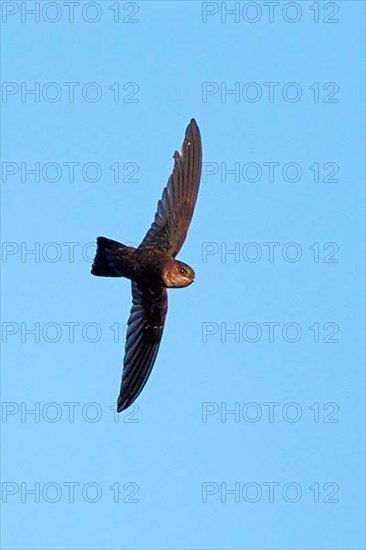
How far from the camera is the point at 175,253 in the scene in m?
12.2

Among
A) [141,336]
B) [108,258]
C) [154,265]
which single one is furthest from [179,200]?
[141,336]

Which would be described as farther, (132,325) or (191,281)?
(132,325)

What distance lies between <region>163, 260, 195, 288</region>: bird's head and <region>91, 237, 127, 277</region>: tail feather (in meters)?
0.42

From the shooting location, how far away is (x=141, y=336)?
12.7m

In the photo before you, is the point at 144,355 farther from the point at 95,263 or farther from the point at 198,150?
the point at 198,150

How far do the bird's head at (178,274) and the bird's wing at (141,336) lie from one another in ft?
1.08

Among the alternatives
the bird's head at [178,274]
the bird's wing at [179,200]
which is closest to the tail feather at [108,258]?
the bird's wing at [179,200]

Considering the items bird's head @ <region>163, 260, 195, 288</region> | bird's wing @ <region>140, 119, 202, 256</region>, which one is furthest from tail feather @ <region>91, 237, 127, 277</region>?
bird's head @ <region>163, 260, 195, 288</region>

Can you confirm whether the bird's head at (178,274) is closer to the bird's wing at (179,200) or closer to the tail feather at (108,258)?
the bird's wing at (179,200)

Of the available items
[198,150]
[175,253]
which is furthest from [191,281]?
[198,150]

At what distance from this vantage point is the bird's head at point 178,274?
38.8 feet

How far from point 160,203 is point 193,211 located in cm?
33

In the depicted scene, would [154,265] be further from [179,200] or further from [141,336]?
[141,336]

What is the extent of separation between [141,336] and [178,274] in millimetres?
1004
